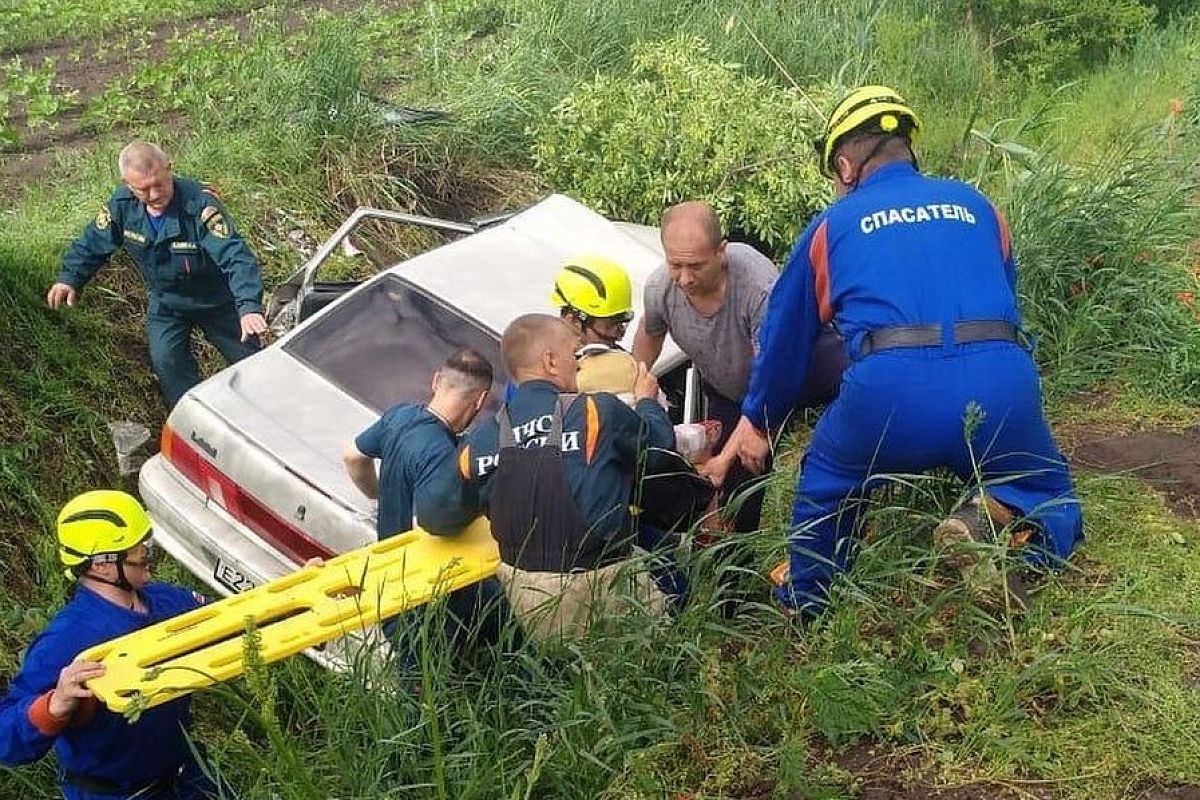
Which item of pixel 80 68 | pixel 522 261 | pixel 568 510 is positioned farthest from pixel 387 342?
pixel 80 68

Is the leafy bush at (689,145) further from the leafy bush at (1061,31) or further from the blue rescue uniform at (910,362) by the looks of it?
the blue rescue uniform at (910,362)

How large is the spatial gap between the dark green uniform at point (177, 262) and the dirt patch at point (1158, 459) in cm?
355

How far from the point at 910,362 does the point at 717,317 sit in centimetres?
122

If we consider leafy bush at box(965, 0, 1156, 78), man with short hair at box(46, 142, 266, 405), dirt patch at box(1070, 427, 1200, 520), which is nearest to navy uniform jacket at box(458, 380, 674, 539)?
dirt patch at box(1070, 427, 1200, 520)

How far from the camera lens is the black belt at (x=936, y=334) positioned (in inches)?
124

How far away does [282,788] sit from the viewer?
268cm

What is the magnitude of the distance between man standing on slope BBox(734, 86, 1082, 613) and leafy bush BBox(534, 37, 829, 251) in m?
3.42

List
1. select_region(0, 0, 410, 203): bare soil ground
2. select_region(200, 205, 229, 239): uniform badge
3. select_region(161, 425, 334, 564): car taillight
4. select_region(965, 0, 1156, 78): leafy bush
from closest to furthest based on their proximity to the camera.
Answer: select_region(161, 425, 334, 564): car taillight → select_region(200, 205, 229, 239): uniform badge → select_region(0, 0, 410, 203): bare soil ground → select_region(965, 0, 1156, 78): leafy bush

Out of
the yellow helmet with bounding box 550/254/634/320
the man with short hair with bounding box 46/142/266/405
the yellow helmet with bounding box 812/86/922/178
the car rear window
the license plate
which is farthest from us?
the man with short hair with bounding box 46/142/266/405

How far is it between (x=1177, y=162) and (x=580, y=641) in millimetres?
5220

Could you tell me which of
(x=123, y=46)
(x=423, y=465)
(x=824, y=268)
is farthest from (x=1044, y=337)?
(x=123, y=46)

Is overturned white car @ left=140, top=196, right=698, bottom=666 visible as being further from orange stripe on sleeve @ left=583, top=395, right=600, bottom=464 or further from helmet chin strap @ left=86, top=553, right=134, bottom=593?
orange stripe on sleeve @ left=583, top=395, right=600, bottom=464

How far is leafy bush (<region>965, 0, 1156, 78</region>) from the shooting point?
9531 mm

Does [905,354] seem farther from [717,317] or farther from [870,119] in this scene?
[717,317]
